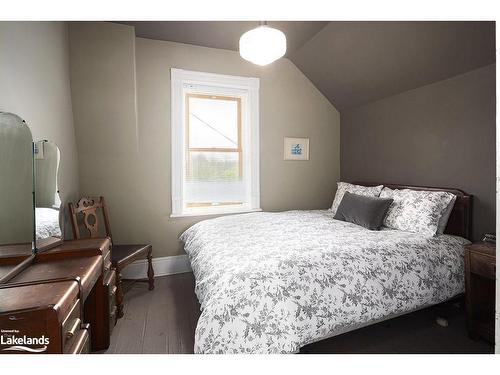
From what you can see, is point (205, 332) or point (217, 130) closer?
point (205, 332)

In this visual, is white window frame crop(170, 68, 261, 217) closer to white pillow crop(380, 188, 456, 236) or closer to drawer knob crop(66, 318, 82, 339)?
white pillow crop(380, 188, 456, 236)

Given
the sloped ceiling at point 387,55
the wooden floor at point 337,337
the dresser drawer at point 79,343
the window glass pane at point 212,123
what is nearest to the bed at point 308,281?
the wooden floor at point 337,337

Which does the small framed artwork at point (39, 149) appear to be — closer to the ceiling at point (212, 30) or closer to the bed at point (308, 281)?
the bed at point (308, 281)

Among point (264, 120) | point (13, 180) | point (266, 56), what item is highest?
point (266, 56)

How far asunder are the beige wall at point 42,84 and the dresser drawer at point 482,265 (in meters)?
3.08

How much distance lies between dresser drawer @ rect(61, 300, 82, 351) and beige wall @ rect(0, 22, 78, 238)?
3.63 ft

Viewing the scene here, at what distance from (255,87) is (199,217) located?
1.85 meters

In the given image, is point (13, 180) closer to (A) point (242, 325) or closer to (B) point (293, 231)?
(A) point (242, 325)

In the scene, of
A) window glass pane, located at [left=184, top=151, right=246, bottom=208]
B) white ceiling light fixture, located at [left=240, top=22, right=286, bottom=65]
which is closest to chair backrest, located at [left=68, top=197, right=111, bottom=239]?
window glass pane, located at [left=184, top=151, right=246, bottom=208]

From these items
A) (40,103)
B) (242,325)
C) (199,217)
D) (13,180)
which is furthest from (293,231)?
(40,103)

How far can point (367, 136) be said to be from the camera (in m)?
3.42

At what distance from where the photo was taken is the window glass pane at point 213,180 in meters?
3.26

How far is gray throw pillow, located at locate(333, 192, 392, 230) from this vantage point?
8.18 feet

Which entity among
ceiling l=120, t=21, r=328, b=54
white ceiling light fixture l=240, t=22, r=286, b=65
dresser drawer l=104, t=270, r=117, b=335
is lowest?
dresser drawer l=104, t=270, r=117, b=335
